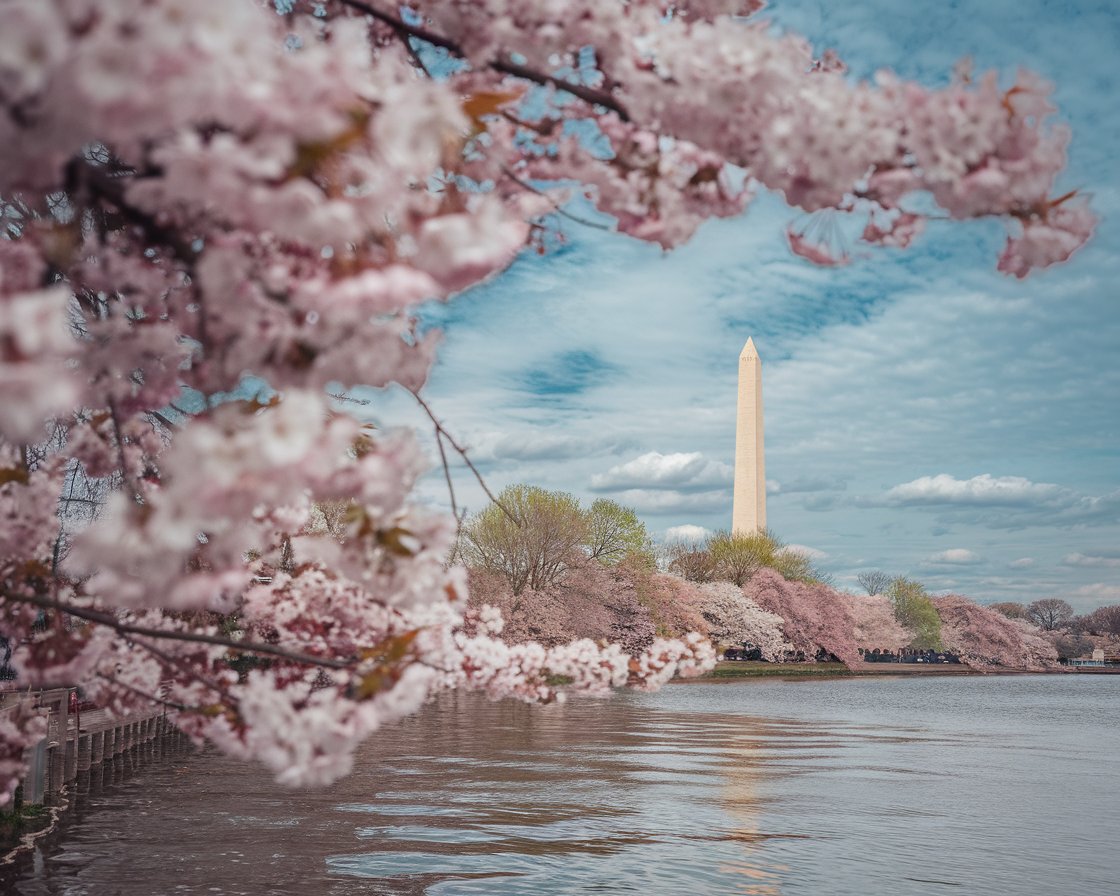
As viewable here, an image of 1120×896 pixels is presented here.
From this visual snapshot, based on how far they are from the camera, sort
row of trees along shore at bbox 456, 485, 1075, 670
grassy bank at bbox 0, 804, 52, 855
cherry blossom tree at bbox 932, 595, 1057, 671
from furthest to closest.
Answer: cherry blossom tree at bbox 932, 595, 1057, 671 → row of trees along shore at bbox 456, 485, 1075, 670 → grassy bank at bbox 0, 804, 52, 855

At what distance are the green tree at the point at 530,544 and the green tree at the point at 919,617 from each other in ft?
158

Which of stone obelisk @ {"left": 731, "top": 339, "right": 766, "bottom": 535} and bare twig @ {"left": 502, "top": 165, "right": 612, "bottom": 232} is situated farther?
stone obelisk @ {"left": 731, "top": 339, "right": 766, "bottom": 535}

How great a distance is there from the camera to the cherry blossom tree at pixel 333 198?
185cm

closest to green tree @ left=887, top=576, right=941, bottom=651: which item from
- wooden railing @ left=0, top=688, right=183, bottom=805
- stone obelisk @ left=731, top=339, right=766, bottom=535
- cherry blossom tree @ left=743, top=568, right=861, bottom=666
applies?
cherry blossom tree @ left=743, top=568, right=861, bottom=666

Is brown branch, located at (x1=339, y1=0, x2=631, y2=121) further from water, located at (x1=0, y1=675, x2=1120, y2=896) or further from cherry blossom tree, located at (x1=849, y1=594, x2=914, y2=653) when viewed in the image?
cherry blossom tree, located at (x1=849, y1=594, x2=914, y2=653)

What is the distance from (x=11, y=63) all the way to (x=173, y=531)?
0.87 meters

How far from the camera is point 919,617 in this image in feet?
279

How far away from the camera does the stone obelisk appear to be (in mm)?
66500

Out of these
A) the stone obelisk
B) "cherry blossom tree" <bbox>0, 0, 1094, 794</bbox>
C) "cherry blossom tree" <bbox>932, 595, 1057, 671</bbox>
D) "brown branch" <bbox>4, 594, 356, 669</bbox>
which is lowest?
"cherry blossom tree" <bbox>932, 595, 1057, 671</bbox>

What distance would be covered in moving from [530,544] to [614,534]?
830 centimetres

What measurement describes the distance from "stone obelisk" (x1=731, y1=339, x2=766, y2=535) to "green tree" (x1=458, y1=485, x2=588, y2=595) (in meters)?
22.9

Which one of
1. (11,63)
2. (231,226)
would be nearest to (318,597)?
(231,226)

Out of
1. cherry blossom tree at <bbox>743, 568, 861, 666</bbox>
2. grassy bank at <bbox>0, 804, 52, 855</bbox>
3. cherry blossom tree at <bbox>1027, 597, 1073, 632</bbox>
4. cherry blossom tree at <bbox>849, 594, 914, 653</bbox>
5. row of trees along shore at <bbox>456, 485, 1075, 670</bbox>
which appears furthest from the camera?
cherry blossom tree at <bbox>1027, 597, 1073, 632</bbox>

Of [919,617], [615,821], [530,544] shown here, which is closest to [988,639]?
[919,617]
